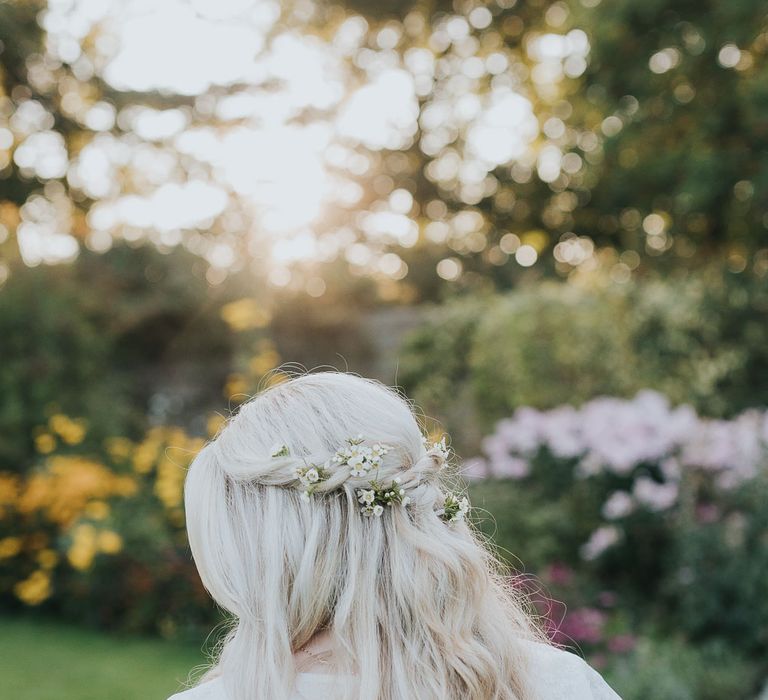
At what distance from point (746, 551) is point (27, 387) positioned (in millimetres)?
5578

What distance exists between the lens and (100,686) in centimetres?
465

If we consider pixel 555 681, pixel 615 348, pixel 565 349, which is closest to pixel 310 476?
pixel 555 681

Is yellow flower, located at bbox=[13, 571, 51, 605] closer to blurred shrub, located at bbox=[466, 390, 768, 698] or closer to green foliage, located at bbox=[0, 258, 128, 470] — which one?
green foliage, located at bbox=[0, 258, 128, 470]

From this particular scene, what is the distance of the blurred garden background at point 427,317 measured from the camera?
4707 mm

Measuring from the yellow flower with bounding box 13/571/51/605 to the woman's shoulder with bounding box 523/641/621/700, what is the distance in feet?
15.0

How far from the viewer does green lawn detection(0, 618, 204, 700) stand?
4574 millimetres

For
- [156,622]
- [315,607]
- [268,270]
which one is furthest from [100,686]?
[268,270]

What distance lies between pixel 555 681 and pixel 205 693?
0.57 meters

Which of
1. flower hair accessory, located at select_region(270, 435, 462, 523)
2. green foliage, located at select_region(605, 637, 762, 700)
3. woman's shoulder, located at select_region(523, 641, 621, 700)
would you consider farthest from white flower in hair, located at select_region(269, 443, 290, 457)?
green foliage, located at select_region(605, 637, 762, 700)

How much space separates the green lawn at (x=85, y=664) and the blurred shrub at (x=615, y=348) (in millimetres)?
3012

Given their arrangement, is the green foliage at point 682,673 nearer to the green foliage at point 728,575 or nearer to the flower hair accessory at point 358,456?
the green foliage at point 728,575

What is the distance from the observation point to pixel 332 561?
1371 mm

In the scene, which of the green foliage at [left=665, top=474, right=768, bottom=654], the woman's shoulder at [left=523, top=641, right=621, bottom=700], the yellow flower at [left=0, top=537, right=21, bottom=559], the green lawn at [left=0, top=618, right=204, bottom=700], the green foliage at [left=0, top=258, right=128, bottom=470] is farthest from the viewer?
the green foliage at [left=0, top=258, right=128, bottom=470]

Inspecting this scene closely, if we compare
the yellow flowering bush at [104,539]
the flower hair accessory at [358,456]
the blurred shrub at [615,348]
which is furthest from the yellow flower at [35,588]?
the flower hair accessory at [358,456]
